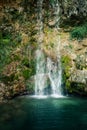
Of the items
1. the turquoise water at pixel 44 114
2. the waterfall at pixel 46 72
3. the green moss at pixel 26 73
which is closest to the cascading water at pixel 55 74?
the waterfall at pixel 46 72

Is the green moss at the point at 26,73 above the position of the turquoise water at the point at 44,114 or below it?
above

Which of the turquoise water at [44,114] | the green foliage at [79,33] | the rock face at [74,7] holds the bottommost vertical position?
the turquoise water at [44,114]

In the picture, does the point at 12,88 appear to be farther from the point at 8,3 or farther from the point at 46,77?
the point at 8,3

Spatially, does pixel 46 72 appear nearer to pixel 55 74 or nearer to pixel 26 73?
pixel 55 74

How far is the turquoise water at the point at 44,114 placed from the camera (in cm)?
1359

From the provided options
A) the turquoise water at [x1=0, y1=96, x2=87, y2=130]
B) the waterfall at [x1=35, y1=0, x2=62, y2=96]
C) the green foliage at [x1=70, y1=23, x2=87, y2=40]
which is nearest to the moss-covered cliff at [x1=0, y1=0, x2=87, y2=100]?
the green foliage at [x1=70, y1=23, x2=87, y2=40]

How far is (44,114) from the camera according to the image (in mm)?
15273

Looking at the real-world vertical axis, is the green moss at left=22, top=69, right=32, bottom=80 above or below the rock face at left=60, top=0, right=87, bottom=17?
below

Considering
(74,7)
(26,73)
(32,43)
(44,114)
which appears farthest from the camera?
(74,7)

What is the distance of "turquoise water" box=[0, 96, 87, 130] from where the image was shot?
1359 cm

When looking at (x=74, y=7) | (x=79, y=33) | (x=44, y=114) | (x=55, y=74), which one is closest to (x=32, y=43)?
(x=55, y=74)

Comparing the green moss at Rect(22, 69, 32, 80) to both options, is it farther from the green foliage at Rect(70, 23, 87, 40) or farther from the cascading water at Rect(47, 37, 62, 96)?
the green foliage at Rect(70, 23, 87, 40)

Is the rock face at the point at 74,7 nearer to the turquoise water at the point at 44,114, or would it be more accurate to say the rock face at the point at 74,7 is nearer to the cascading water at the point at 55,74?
the cascading water at the point at 55,74

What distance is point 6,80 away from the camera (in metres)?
18.9
